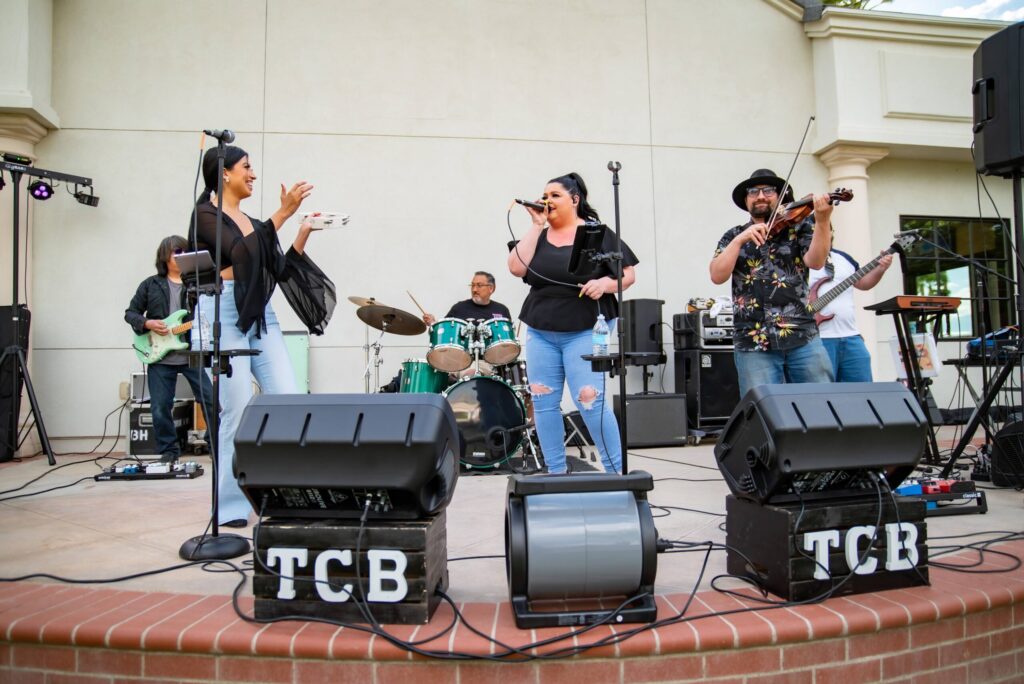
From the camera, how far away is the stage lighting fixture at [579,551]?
5.99 ft

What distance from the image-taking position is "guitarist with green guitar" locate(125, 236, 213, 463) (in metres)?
5.27

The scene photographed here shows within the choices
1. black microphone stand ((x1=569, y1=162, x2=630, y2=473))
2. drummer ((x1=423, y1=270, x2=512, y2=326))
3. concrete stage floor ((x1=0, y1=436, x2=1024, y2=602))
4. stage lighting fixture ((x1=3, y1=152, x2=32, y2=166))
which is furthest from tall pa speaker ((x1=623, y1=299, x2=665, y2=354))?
stage lighting fixture ((x1=3, y1=152, x2=32, y2=166))

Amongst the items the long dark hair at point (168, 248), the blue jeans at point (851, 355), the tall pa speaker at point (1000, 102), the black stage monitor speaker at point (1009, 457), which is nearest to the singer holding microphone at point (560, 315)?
the blue jeans at point (851, 355)

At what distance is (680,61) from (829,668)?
6660mm

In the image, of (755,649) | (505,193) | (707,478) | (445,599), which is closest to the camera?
(755,649)

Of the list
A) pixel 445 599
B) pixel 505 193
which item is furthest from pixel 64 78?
pixel 445 599

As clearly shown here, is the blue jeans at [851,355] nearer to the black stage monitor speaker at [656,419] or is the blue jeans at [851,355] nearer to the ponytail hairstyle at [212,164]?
the black stage monitor speaker at [656,419]

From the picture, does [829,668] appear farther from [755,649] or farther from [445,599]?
[445,599]

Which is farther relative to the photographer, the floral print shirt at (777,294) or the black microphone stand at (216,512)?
the floral print shirt at (777,294)

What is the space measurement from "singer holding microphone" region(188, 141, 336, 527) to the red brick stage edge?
3.14 feet

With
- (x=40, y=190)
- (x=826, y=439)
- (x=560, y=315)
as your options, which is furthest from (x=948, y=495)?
(x=40, y=190)

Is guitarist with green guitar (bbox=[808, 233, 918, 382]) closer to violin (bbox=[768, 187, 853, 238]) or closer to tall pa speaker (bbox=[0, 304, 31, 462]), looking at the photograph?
violin (bbox=[768, 187, 853, 238])

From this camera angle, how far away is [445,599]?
6.69 ft

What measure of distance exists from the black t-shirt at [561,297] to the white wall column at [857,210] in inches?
196
